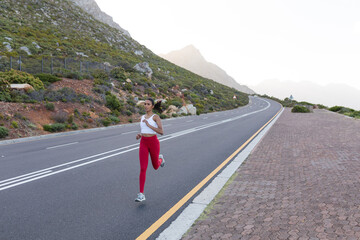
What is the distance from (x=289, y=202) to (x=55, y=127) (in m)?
16.1

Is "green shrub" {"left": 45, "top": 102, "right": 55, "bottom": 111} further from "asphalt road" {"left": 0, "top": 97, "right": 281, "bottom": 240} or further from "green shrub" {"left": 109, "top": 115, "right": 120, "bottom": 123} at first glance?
"asphalt road" {"left": 0, "top": 97, "right": 281, "bottom": 240}

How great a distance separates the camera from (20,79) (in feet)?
69.8

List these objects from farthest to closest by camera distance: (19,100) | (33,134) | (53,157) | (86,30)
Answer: (86,30), (19,100), (33,134), (53,157)

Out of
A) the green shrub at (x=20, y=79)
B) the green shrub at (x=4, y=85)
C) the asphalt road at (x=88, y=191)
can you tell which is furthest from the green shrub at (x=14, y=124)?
the asphalt road at (x=88, y=191)

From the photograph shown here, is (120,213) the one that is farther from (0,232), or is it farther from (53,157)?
(53,157)

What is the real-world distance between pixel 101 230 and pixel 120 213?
63cm

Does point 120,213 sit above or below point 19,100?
below

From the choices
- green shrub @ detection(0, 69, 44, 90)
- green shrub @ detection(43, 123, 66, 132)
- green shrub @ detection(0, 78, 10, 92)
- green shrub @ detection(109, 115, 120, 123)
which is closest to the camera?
green shrub @ detection(43, 123, 66, 132)

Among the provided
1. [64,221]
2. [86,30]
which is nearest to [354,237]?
[64,221]

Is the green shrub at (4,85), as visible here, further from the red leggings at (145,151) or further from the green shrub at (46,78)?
the red leggings at (145,151)

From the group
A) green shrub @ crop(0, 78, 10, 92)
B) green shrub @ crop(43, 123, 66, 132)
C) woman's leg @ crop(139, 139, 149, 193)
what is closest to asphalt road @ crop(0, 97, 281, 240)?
woman's leg @ crop(139, 139, 149, 193)

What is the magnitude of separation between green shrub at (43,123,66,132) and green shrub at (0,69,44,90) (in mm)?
5890

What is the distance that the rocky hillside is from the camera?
1897 centimetres

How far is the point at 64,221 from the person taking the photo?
415cm
